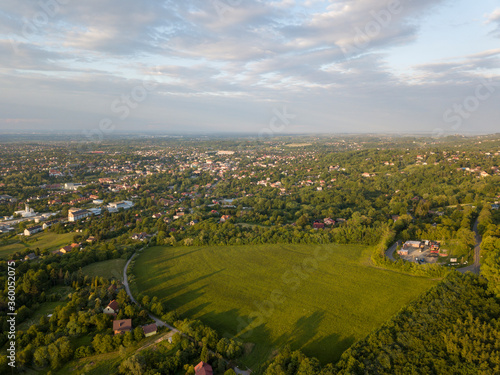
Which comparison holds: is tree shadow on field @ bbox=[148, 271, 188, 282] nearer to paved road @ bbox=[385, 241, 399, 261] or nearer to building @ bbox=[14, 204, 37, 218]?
paved road @ bbox=[385, 241, 399, 261]

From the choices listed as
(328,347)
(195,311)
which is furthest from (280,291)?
(328,347)

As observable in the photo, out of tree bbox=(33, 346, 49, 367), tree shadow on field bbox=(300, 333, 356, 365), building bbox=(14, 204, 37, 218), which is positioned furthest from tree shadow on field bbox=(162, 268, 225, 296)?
building bbox=(14, 204, 37, 218)

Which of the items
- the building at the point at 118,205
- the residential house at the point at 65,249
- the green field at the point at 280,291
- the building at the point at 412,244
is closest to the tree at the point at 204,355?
the green field at the point at 280,291

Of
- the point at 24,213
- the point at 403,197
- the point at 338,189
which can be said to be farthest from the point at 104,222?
the point at 403,197

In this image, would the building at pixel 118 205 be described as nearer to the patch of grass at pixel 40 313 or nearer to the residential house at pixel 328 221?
the patch of grass at pixel 40 313

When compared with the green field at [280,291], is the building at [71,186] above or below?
above

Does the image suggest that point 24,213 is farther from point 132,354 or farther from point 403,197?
point 403,197
